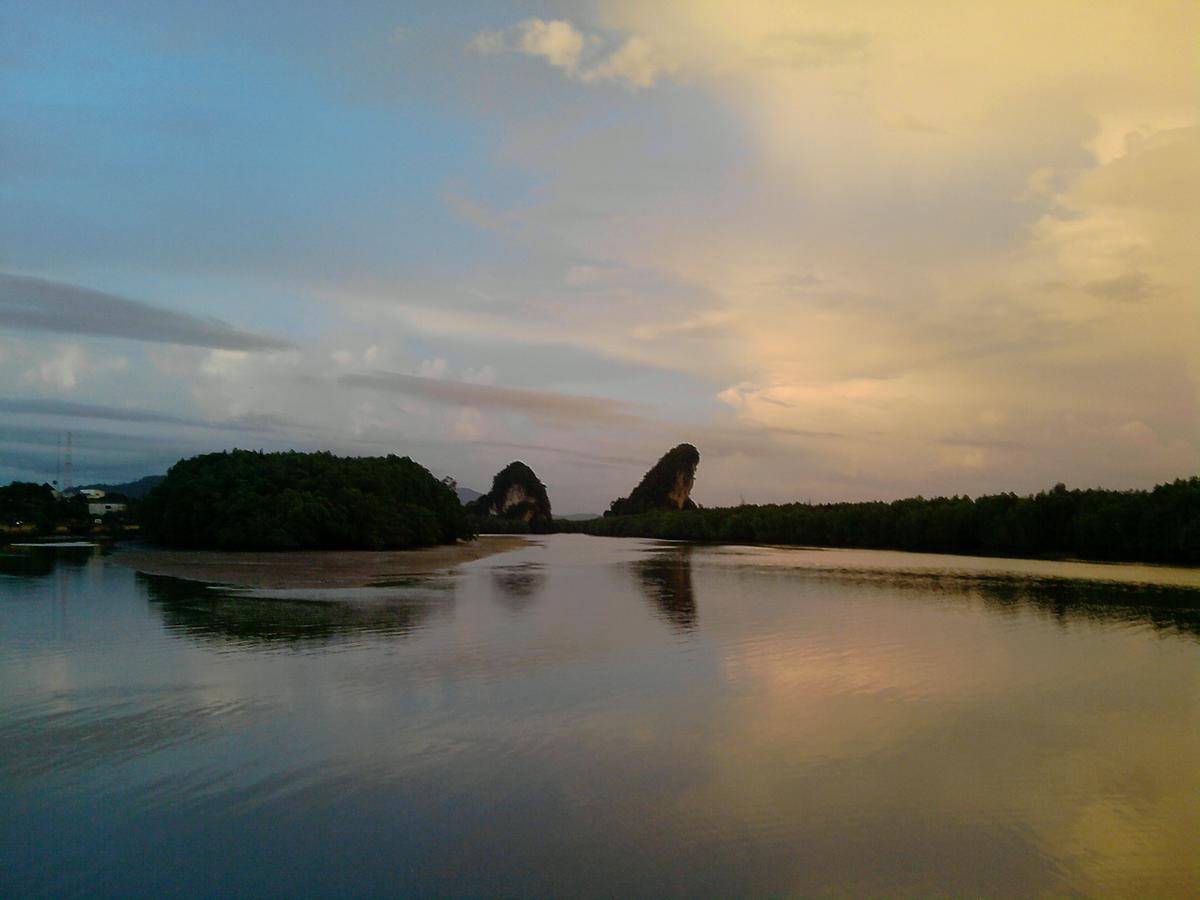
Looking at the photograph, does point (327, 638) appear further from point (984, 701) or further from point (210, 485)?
point (210, 485)

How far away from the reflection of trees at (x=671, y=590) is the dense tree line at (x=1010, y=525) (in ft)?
84.4

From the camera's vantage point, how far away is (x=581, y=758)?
934 centimetres

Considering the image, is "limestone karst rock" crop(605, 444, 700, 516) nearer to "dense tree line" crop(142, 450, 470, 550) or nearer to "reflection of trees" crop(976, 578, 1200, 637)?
"dense tree line" crop(142, 450, 470, 550)

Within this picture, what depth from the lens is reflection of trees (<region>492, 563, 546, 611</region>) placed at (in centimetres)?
2612

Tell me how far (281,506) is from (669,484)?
351ft

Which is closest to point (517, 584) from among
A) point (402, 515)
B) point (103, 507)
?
point (402, 515)

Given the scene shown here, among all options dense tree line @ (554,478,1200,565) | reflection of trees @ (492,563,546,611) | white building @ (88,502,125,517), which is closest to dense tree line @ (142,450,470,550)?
reflection of trees @ (492,563,546,611)

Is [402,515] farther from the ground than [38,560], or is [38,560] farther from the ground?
[402,515]

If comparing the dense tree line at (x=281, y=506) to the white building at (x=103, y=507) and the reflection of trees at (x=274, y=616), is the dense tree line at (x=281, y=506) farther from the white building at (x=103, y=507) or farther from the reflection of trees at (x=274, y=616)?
the white building at (x=103, y=507)

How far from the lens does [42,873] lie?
6.20 meters

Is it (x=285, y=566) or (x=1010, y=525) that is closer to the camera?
(x=285, y=566)

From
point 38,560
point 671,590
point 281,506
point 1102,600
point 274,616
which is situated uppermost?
point 281,506

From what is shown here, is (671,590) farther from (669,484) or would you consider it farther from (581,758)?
(669,484)

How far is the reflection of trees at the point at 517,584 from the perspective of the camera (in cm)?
2612
